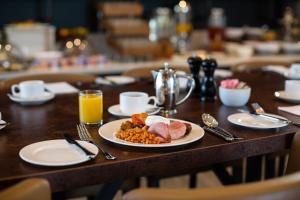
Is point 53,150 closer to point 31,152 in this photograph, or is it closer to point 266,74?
point 31,152

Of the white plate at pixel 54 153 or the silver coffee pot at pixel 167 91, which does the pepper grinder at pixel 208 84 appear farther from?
the white plate at pixel 54 153

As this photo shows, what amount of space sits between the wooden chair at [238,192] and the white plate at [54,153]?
0.33 m

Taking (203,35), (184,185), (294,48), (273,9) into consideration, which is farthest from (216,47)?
(184,185)

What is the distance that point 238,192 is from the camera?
780mm

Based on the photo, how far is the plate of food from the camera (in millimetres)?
A: 1188

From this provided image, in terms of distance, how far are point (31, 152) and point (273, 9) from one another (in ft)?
12.4

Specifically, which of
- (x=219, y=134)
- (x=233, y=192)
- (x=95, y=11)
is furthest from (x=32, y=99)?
(x=95, y=11)

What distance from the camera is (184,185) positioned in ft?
9.62

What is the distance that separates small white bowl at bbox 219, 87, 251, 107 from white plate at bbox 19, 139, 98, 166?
650 millimetres

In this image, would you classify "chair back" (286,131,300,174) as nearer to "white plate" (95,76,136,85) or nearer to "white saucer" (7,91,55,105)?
"white saucer" (7,91,55,105)

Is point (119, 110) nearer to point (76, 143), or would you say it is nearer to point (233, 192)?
point (76, 143)

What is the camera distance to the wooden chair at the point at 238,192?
2.50 ft

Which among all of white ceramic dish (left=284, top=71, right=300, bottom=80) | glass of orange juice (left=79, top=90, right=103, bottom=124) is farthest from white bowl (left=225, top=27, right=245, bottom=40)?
glass of orange juice (left=79, top=90, right=103, bottom=124)

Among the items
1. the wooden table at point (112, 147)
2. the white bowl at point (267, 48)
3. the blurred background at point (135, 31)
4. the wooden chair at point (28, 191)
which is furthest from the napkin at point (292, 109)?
the white bowl at point (267, 48)
